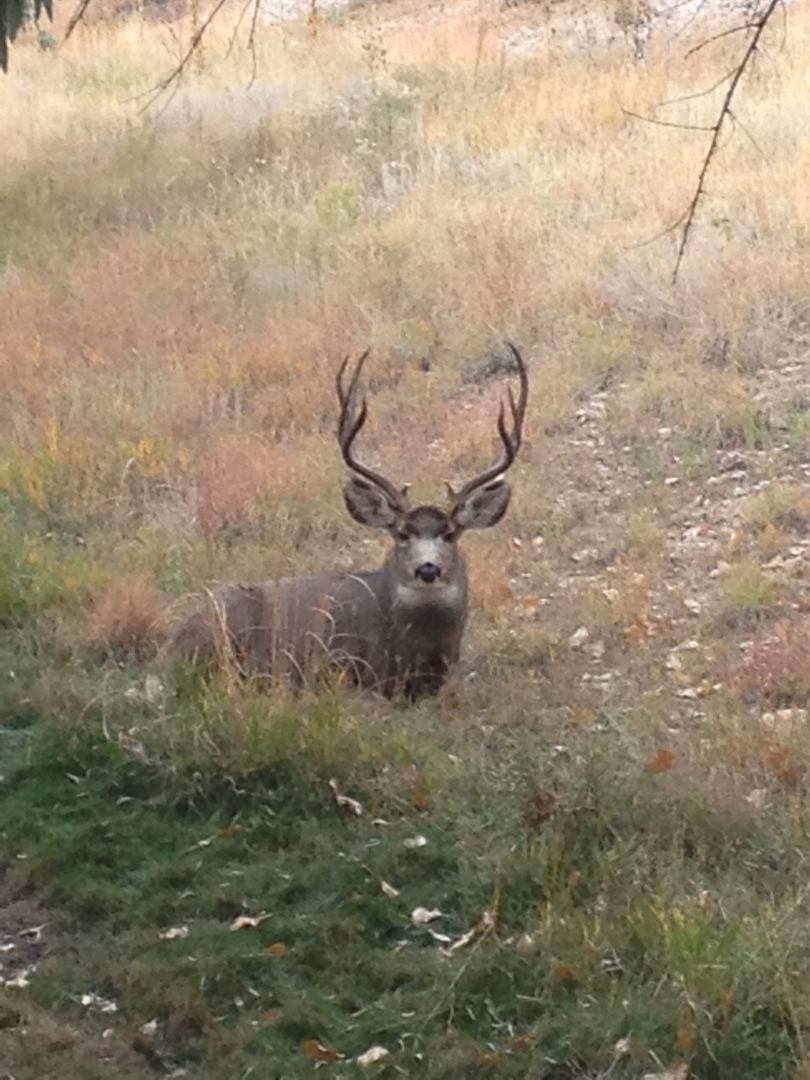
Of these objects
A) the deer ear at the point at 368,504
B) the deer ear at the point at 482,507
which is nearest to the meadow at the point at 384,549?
the deer ear at the point at 482,507

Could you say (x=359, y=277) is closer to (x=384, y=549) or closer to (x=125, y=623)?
(x=384, y=549)

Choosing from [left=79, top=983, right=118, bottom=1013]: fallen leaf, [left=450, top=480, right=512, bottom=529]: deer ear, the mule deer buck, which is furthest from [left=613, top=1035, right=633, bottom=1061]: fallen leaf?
[left=450, top=480, right=512, bottom=529]: deer ear

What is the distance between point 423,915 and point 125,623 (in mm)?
2886

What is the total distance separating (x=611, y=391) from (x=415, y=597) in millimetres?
4033

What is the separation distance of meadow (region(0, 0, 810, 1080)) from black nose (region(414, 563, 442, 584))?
1.64 feet

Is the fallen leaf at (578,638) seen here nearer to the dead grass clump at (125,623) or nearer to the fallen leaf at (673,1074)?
the dead grass clump at (125,623)

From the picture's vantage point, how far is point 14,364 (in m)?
11.4

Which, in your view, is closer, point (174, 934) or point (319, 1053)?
point (319, 1053)

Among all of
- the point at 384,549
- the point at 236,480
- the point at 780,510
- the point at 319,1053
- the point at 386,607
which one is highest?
the point at 319,1053

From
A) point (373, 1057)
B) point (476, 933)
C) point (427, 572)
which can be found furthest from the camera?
point (427, 572)

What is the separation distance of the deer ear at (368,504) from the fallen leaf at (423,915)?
8.44 ft

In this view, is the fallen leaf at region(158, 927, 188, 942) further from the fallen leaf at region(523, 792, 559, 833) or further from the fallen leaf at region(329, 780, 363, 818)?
the fallen leaf at region(523, 792, 559, 833)

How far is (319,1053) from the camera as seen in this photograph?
425cm

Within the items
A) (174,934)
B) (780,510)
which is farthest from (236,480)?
(174,934)
